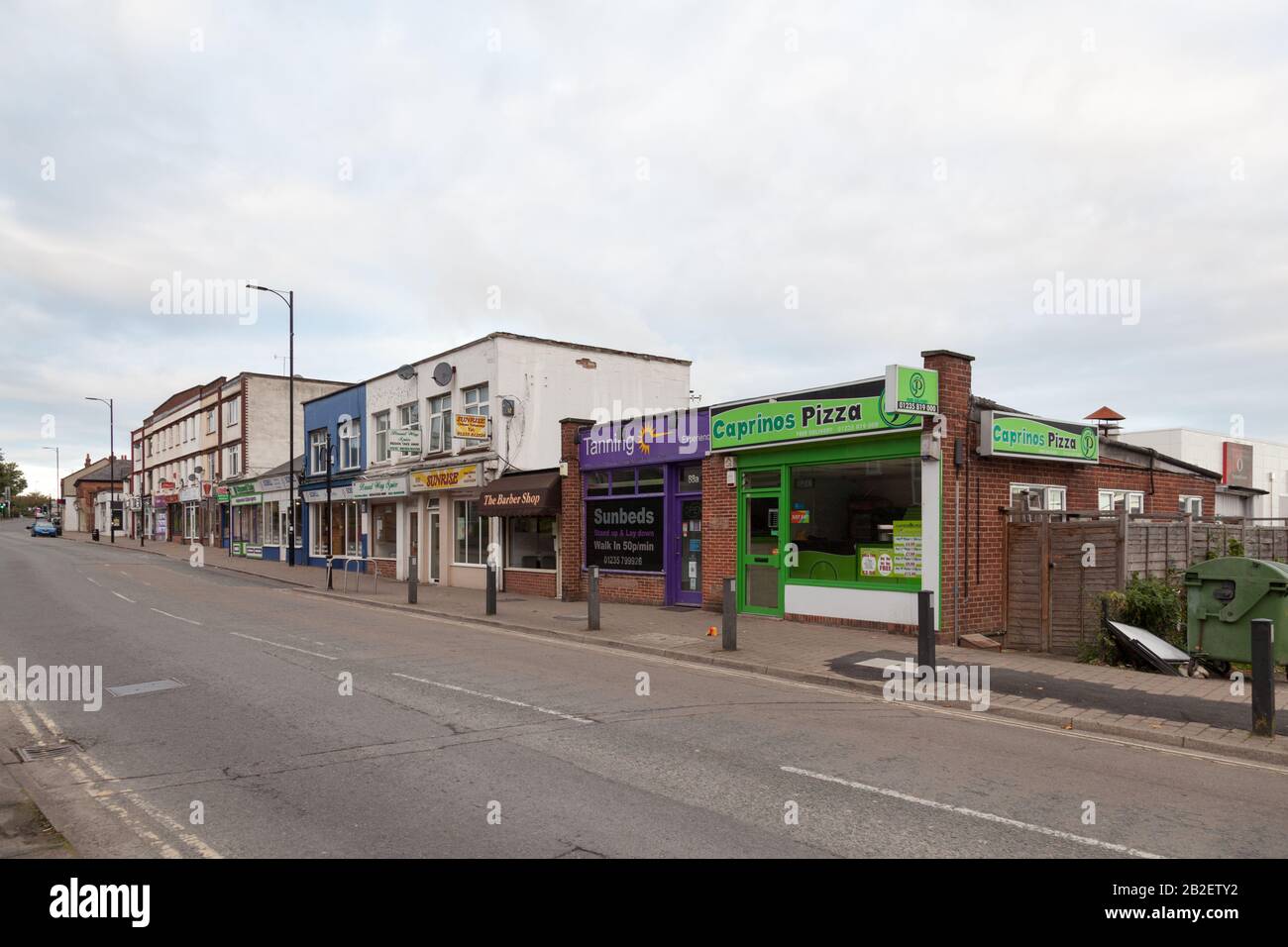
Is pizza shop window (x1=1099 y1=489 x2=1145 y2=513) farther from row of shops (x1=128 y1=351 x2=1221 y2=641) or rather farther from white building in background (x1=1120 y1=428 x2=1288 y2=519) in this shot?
white building in background (x1=1120 y1=428 x2=1288 y2=519)

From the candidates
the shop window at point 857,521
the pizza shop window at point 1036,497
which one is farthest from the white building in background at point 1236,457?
the shop window at point 857,521

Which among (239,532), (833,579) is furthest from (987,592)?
(239,532)

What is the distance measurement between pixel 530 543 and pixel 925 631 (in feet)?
45.7

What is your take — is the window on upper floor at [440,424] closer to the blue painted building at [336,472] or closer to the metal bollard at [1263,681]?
the blue painted building at [336,472]

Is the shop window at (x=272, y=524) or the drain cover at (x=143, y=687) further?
the shop window at (x=272, y=524)

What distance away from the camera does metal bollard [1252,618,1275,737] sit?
777 cm

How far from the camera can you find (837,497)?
50.5 feet

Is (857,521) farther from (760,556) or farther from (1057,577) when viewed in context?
(1057,577)

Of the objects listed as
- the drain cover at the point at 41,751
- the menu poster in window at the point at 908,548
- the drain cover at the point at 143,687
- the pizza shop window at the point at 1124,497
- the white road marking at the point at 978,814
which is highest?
the pizza shop window at the point at 1124,497

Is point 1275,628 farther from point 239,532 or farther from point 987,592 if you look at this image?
point 239,532

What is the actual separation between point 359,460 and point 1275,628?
1141 inches

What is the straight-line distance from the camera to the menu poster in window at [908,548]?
1403 cm

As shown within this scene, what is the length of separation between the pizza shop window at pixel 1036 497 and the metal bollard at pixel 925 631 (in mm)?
4399

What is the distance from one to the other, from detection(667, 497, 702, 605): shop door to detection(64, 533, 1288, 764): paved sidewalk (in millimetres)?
521
